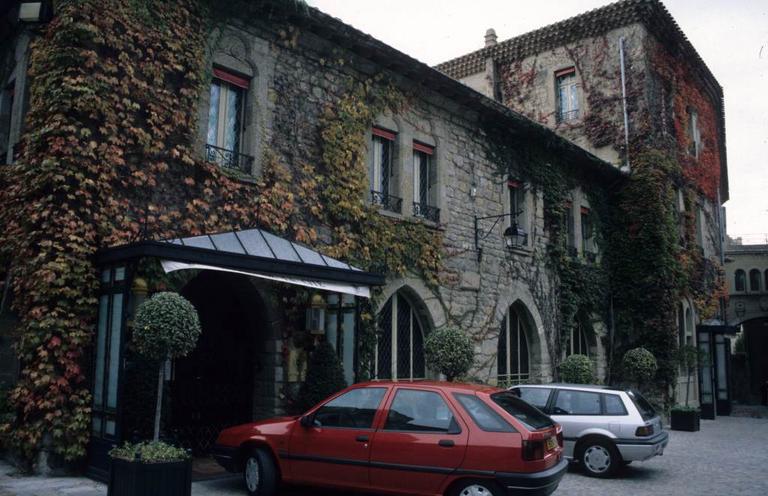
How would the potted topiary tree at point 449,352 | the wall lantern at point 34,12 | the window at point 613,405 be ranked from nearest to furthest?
the wall lantern at point 34,12 → the window at point 613,405 → the potted topiary tree at point 449,352

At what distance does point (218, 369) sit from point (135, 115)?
154 inches

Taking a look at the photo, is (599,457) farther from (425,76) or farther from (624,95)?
(624,95)

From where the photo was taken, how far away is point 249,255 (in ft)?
27.1

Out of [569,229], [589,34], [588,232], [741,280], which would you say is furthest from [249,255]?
[741,280]

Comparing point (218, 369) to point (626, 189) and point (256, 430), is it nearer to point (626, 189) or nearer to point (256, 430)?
point (256, 430)

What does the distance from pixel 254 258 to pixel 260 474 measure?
2566 mm

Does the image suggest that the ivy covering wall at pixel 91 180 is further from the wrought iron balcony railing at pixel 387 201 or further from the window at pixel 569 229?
the window at pixel 569 229

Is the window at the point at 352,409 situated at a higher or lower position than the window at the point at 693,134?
lower

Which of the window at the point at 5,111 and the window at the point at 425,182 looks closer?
the window at the point at 5,111

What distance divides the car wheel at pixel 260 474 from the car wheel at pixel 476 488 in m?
2.04

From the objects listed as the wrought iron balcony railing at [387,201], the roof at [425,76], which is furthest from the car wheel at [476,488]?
the roof at [425,76]

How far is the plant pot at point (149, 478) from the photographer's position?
5840 mm

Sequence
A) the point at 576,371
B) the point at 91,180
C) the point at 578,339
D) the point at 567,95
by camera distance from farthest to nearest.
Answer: the point at 567,95 < the point at 578,339 < the point at 576,371 < the point at 91,180

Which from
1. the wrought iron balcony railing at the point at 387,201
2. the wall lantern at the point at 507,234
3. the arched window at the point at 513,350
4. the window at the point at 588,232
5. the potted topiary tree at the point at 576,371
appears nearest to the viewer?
the wrought iron balcony railing at the point at 387,201
